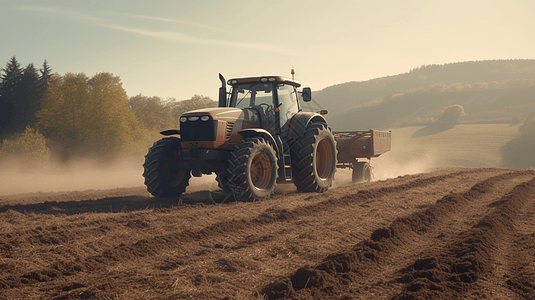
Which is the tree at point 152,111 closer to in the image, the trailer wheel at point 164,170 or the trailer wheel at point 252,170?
the trailer wheel at point 164,170

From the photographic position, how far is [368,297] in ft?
12.7

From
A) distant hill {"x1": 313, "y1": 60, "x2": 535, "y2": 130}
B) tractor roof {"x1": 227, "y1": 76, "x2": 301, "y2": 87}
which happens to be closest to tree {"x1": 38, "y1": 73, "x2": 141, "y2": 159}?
distant hill {"x1": 313, "y1": 60, "x2": 535, "y2": 130}

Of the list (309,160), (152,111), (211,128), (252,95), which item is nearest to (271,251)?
(211,128)

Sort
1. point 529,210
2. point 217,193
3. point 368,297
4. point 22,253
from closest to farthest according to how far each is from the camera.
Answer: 1. point 368,297
2. point 22,253
3. point 529,210
4. point 217,193

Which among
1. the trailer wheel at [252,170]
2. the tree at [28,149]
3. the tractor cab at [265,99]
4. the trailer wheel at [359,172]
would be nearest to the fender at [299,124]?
the tractor cab at [265,99]

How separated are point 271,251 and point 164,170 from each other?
17.8 ft

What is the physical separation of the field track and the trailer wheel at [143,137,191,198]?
1.03 m

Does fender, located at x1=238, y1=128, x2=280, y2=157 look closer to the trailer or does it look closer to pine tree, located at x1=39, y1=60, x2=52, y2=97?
the trailer

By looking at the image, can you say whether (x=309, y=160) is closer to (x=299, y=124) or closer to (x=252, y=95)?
(x=299, y=124)

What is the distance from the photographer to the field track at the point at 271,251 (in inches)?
158

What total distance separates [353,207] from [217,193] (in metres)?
4.00

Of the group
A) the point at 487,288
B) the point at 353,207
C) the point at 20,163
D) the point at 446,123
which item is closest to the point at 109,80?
the point at 20,163

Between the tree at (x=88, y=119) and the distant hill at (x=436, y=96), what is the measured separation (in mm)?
16713

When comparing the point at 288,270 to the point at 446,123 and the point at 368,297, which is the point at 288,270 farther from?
the point at 446,123
